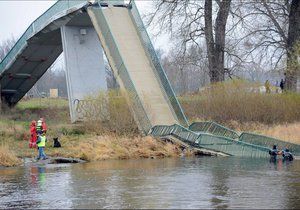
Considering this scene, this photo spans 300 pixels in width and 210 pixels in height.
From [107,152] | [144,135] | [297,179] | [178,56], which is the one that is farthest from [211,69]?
[297,179]

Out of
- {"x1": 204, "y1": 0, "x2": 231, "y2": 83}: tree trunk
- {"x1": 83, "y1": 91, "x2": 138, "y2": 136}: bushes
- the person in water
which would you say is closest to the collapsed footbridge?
{"x1": 83, "y1": 91, "x2": 138, "y2": 136}: bushes

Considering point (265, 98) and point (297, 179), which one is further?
point (265, 98)

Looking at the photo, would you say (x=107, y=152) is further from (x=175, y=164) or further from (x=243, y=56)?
(x=243, y=56)

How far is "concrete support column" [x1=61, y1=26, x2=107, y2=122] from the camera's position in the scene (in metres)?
36.7

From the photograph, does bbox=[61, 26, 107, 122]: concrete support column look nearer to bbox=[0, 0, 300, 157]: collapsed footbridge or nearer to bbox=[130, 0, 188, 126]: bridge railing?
bbox=[0, 0, 300, 157]: collapsed footbridge

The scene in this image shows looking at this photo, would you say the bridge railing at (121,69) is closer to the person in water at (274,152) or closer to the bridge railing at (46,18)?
the bridge railing at (46,18)

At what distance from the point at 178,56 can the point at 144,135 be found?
51.2ft

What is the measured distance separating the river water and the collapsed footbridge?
292 cm

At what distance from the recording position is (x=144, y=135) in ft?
96.4

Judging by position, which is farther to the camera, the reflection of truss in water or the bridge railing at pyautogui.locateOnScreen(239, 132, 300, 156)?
the reflection of truss in water

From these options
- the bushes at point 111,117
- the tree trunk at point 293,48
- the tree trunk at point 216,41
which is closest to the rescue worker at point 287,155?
the bushes at point 111,117

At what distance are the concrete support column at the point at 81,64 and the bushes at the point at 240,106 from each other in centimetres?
607

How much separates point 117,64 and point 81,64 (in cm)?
553

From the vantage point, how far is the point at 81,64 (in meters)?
37.4
